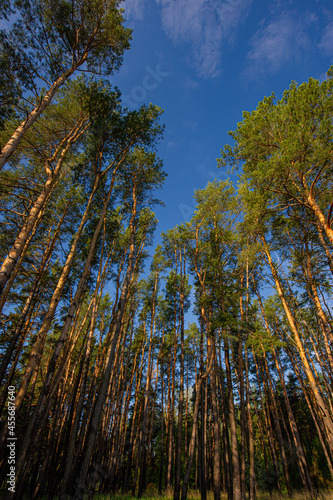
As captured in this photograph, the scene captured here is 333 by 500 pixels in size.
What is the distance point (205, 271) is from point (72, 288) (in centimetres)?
723

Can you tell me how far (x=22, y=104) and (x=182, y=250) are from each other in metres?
10.9

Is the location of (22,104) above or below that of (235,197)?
below

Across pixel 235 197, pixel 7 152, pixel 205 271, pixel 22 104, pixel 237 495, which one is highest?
pixel 235 197

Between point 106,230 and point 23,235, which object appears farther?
point 106,230

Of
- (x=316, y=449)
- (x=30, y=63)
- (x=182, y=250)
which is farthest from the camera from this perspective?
(x=316, y=449)

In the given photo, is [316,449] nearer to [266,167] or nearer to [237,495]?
[237,495]

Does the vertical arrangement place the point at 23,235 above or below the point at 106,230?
below

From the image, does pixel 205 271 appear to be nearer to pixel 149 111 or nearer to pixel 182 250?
pixel 182 250

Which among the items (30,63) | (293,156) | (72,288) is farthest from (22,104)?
(293,156)

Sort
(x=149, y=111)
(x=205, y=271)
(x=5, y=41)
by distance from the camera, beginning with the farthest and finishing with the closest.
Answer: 1. (x=205, y=271)
2. (x=149, y=111)
3. (x=5, y=41)

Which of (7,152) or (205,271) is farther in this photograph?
(205,271)

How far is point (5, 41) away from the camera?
6156 millimetres

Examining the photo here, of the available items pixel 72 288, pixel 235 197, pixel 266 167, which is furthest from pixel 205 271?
pixel 72 288

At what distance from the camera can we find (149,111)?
31.7 ft
